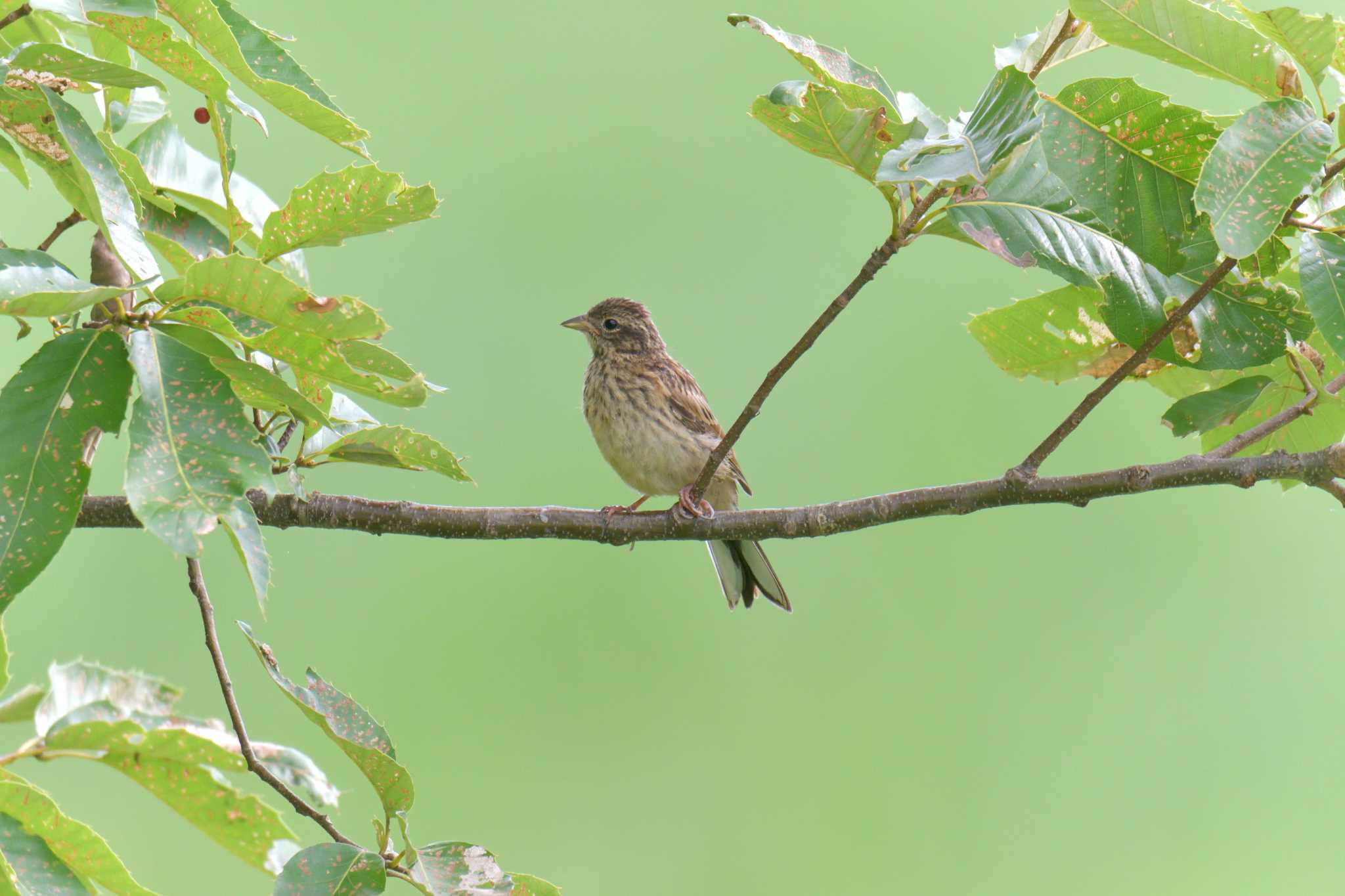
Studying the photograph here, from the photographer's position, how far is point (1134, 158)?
1.62 metres

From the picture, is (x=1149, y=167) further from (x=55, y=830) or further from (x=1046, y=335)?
(x=55, y=830)

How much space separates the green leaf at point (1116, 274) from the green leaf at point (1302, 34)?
288mm

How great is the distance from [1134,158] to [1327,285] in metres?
0.29

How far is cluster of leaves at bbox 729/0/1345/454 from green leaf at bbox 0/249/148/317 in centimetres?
78

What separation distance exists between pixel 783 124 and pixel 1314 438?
117 centimetres

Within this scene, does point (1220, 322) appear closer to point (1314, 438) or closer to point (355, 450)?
point (1314, 438)

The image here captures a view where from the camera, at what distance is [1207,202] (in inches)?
55.7

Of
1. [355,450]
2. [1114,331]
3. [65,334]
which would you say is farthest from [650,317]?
[65,334]

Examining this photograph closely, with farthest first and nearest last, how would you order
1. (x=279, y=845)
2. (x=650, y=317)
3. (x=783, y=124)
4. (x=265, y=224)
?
(x=650, y=317), (x=279, y=845), (x=265, y=224), (x=783, y=124)

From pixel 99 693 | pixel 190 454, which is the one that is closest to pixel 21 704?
pixel 99 693

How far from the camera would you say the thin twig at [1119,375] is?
63.4 inches

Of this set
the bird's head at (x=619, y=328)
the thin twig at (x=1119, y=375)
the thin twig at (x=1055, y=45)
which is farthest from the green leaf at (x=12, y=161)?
the bird's head at (x=619, y=328)

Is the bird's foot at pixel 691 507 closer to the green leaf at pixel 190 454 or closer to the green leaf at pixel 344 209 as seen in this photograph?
the green leaf at pixel 344 209

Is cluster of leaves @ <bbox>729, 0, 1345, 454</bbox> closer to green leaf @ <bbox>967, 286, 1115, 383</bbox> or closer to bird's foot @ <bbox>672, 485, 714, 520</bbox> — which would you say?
green leaf @ <bbox>967, 286, 1115, 383</bbox>
